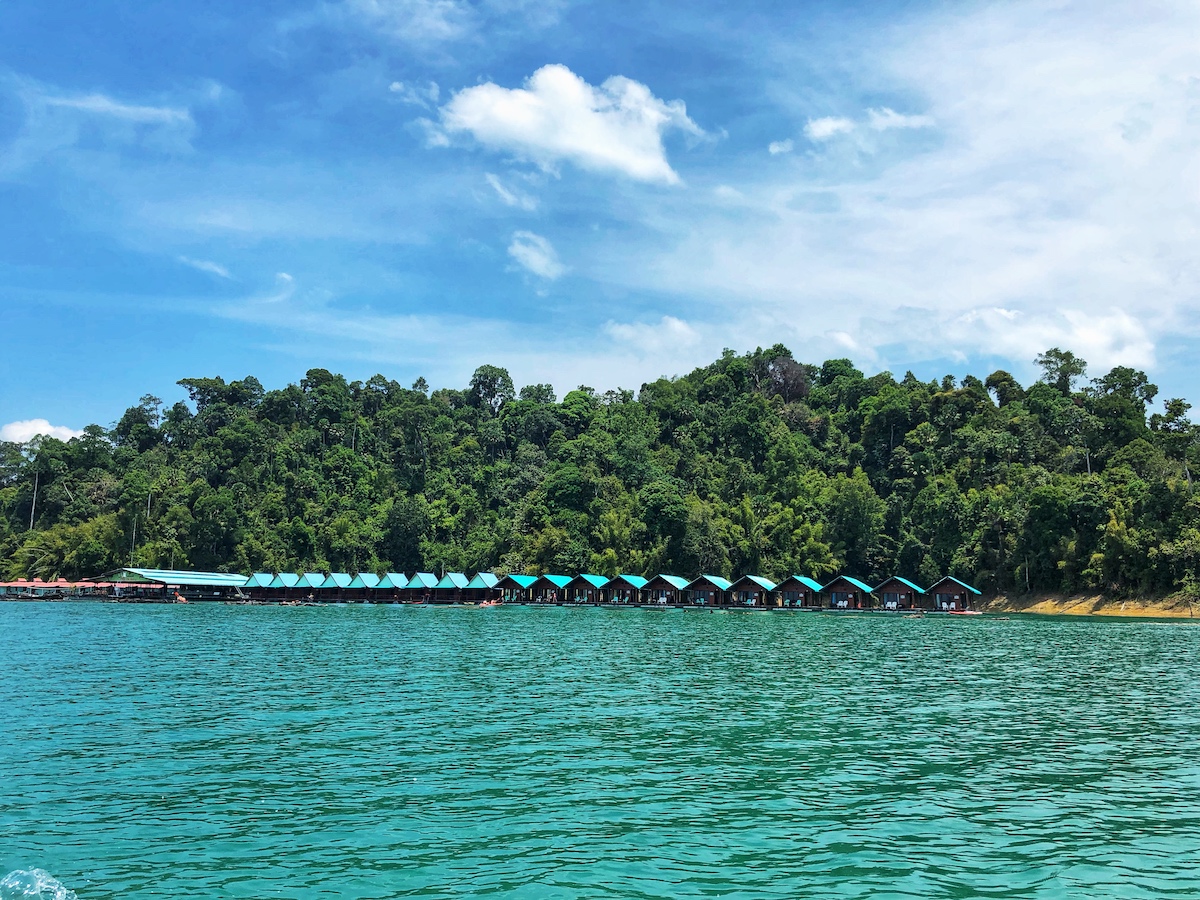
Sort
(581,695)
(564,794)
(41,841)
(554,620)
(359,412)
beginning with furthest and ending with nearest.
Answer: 1. (359,412)
2. (554,620)
3. (581,695)
4. (564,794)
5. (41,841)

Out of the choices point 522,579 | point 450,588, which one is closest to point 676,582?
point 522,579

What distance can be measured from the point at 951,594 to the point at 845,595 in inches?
400

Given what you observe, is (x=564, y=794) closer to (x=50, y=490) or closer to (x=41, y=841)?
(x=41, y=841)

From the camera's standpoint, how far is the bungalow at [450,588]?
99875mm

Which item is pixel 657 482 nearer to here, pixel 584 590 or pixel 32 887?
pixel 584 590

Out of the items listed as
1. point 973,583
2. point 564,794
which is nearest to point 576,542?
point 973,583

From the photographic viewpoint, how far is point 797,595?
298 feet

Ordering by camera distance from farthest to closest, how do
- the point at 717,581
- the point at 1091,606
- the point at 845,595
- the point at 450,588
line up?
the point at 450,588, the point at 717,581, the point at 845,595, the point at 1091,606

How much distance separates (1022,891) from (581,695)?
16.7 metres

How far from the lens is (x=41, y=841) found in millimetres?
12289

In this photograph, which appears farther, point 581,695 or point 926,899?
point 581,695

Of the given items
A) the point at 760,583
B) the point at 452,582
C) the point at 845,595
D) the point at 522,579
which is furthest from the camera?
the point at 452,582

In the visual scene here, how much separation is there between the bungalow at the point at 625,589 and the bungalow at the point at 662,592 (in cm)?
93

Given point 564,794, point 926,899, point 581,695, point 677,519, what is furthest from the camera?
point 677,519
